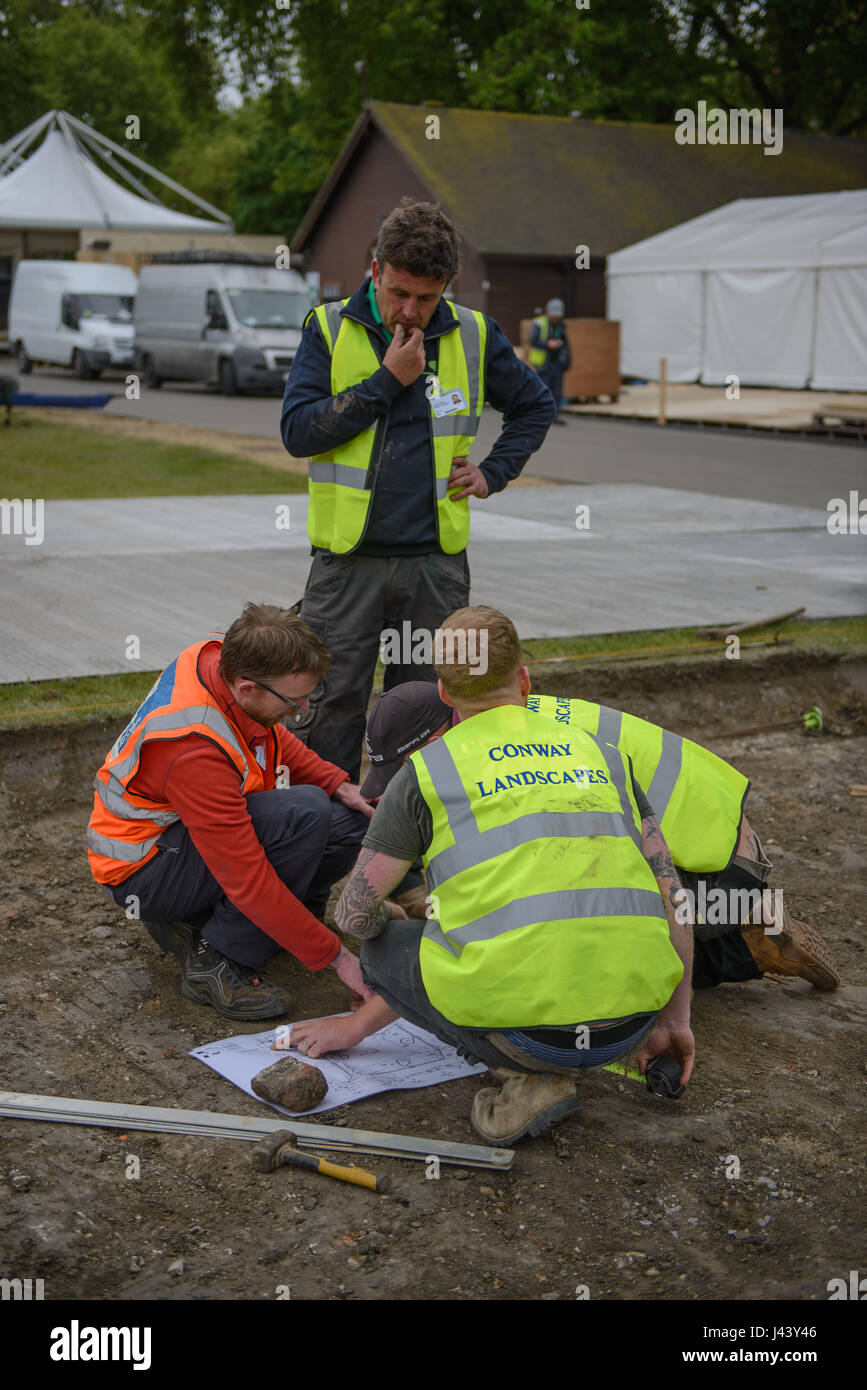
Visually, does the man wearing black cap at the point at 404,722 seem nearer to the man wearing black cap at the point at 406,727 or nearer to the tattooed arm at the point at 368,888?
the man wearing black cap at the point at 406,727

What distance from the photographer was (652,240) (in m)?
30.6

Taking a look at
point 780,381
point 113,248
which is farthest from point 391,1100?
point 113,248

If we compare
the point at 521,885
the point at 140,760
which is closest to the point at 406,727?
the point at 140,760

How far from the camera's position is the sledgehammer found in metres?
3.23

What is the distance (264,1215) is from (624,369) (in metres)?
29.7

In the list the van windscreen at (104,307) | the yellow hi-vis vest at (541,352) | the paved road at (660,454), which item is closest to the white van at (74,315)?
the van windscreen at (104,307)

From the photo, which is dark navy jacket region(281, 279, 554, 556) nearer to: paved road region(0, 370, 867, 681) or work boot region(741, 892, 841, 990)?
work boot region(741, 892, 841, 990)

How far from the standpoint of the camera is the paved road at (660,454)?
1552 cm

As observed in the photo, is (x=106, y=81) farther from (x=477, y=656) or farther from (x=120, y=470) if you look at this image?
(x=477, y=656)

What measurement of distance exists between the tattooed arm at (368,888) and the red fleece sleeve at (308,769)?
110 cm

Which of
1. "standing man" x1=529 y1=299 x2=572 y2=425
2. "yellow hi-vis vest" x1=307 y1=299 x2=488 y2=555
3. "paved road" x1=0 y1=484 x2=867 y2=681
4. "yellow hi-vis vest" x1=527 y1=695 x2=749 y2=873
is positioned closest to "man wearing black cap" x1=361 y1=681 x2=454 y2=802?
"yellow hi-vis vest" x1=527 y1=695 x2=749 y2=873

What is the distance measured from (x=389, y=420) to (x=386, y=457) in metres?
0.12

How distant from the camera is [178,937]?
427 cm

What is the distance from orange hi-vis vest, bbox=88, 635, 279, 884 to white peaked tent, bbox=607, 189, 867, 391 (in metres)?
23.4
